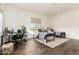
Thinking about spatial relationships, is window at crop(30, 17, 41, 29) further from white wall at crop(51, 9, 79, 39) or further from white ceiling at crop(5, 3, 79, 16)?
white wall at crop(51, 9, 79, 39)

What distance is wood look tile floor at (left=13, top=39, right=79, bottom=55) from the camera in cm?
172

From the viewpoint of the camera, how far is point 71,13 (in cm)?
184

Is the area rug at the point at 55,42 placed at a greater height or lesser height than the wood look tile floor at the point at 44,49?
greater

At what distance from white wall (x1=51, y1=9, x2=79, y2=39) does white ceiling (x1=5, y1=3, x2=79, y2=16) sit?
0.13 metres

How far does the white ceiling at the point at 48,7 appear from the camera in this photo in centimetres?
174

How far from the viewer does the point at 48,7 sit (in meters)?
1.81

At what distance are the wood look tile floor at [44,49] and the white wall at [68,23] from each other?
0.23 m

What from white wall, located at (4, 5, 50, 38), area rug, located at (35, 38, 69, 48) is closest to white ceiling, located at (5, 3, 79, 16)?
white wall, located at (4, 5, 50, 38)

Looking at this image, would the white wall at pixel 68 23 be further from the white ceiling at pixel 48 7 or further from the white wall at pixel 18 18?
the white wall at pixel 18 18

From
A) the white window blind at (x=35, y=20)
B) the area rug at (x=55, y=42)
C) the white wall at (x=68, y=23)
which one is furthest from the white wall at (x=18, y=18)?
the area rug at (x=55, y=42)

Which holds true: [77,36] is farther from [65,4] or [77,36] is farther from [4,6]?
[4,6]

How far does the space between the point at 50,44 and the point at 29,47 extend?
1.95 ft
